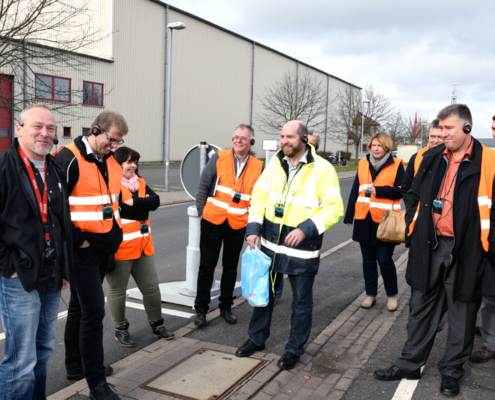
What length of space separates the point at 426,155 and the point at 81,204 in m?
2.64

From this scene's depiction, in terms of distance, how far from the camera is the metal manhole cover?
146 inches

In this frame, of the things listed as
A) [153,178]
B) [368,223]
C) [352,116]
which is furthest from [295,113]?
[368,223]

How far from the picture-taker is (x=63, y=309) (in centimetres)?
580

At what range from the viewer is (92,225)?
3.57 meters

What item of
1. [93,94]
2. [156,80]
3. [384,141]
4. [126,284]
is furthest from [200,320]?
[156,80]

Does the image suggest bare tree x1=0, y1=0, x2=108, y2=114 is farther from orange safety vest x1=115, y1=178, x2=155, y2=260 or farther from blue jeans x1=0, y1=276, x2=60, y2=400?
blue jeans x1=0, y1=276, x2=60, y2=400

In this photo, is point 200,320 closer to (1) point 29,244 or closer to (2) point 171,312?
(2) point 171,312

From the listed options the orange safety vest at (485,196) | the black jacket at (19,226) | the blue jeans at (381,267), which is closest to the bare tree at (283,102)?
the blue jeans at (381,267)

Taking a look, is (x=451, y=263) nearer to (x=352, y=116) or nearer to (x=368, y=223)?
(x=368, y=223)

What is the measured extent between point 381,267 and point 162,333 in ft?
8.35

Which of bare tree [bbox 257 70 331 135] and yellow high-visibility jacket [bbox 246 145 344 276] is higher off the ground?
bare tree [bbox 257 70 331 135]

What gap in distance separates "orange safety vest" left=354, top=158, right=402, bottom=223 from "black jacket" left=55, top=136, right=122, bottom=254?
3.06 m

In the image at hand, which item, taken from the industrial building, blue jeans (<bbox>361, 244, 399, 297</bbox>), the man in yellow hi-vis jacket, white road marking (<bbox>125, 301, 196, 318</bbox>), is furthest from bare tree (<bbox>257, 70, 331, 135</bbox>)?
the man in yellow hi-vis jacket

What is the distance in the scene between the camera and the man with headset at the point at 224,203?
5168mm
